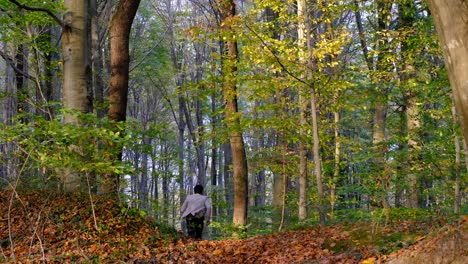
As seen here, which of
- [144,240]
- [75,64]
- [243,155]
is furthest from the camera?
[243,155]

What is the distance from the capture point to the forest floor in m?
5.80

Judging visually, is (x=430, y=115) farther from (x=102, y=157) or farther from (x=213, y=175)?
(x=213, y=175)

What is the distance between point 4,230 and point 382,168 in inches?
276

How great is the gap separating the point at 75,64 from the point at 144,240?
11.7 feet

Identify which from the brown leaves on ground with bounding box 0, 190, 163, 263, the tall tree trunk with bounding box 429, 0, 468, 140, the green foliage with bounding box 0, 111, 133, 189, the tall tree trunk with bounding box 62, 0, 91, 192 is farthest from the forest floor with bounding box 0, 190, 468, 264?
the tall tree trunk with bounding box 429, 0, 468, 140

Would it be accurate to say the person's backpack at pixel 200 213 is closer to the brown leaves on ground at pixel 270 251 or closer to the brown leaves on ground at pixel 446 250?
the brown leaves on ground at pixel 270 251

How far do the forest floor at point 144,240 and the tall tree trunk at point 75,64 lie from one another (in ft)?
2.96

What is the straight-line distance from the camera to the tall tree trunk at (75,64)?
7715 millimetres

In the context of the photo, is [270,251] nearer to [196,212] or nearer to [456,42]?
[196,212]

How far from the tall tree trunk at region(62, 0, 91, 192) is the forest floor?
90 cm

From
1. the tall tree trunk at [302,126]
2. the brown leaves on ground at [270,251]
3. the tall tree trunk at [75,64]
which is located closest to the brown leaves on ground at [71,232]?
the brown leaves on ground at [270,251]

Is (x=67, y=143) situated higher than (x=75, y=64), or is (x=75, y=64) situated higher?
(x=75, y=64)

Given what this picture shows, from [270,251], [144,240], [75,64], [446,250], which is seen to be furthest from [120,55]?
[446,250]

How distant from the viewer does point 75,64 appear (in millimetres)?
7785
